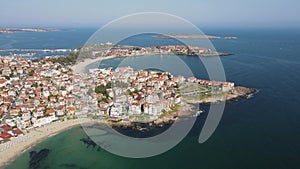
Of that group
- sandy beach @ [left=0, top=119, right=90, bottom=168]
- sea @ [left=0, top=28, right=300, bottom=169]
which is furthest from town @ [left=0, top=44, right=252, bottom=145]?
sea @ [left=0, top=28, right=300, bottom=169]

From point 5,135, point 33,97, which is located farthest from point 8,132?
point 33,97

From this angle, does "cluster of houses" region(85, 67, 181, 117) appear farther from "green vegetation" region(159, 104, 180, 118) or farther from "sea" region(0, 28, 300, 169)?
"sea" region(0, 28, 300, 169)

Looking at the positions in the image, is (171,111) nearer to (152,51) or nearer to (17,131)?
(17,131)

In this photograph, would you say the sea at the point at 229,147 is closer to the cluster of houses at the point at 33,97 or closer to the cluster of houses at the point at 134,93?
the cluster of houses at the point at 33,97

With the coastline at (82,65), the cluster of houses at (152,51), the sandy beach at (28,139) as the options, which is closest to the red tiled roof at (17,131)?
the sandy beach at (28,139)

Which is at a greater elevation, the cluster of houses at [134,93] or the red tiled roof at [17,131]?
the cluster of houses at [134,93]

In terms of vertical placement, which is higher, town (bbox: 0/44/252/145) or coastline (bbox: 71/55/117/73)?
coastline (bbox: 71/55/117/73)

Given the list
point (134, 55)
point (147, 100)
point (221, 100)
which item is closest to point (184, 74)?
point (221, 100)
